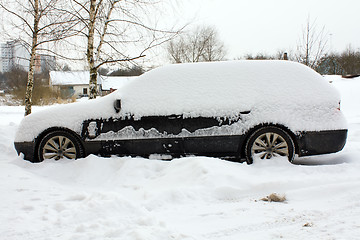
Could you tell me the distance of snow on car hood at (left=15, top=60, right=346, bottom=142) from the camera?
4008 millimetres

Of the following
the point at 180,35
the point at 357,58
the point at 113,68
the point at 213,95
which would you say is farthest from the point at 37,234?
the point at 357,58

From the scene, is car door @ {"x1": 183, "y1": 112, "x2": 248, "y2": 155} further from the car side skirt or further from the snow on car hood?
the car side skirt

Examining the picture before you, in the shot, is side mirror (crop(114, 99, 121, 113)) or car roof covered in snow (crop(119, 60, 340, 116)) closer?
car roof covered in snow (crop(119, 60, 340, 116))

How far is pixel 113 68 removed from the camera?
9.38m

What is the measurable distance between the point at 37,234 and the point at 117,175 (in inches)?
63.9

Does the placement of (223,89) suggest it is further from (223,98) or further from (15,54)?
(15,54)

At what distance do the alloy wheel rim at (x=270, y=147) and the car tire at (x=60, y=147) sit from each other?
2.77m

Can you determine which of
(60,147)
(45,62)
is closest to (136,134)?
(60,147)

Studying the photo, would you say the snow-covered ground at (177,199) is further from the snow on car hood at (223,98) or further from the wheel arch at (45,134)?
the snow on car hood at (223,98)

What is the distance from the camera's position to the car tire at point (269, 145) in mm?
4004

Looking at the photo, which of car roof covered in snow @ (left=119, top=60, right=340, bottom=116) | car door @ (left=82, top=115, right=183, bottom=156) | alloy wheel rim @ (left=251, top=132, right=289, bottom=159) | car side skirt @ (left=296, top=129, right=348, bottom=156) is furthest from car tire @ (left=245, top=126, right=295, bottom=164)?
car door @ (left=82, top=115, right=183, bottom=156)

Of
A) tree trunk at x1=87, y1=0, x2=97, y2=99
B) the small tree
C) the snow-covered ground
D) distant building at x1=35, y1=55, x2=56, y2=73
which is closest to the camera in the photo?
the snow-covered ground

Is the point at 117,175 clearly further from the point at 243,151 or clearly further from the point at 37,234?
the point at 243,151

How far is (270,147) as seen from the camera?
401 centimetres
